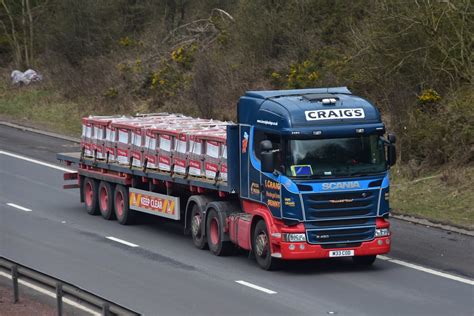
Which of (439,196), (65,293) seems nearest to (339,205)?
(65,293)

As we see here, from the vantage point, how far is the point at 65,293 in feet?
49.3

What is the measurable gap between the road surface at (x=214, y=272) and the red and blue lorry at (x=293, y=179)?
0.54 m

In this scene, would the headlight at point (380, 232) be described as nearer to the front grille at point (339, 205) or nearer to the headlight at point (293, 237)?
the front grille at point (339, 205)

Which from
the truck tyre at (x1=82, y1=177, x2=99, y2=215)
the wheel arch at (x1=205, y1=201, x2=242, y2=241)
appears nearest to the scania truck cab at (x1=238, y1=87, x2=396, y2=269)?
the wheel arch at (x1=205, y1=201, x2=242, y2=241)

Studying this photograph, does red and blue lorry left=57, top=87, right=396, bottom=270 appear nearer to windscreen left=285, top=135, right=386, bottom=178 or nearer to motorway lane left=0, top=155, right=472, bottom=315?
windscreen left=285, top=135, right=386, bottom=178

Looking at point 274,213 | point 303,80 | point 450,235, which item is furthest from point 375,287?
point 303,80

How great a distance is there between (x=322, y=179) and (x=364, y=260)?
6.70ft

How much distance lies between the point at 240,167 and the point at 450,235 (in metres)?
5.10

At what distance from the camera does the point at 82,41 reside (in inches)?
1960

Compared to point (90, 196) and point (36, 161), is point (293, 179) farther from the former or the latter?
point (36, 161)

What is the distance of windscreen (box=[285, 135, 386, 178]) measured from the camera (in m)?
18.6

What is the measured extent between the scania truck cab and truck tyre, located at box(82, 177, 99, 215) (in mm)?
7530

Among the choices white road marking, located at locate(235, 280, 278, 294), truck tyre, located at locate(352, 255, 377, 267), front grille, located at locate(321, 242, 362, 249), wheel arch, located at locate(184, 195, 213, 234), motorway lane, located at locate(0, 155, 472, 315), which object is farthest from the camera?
wheel arch, located at locate(184, 195, 213, 234)

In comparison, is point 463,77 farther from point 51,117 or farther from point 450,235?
point 51,117
